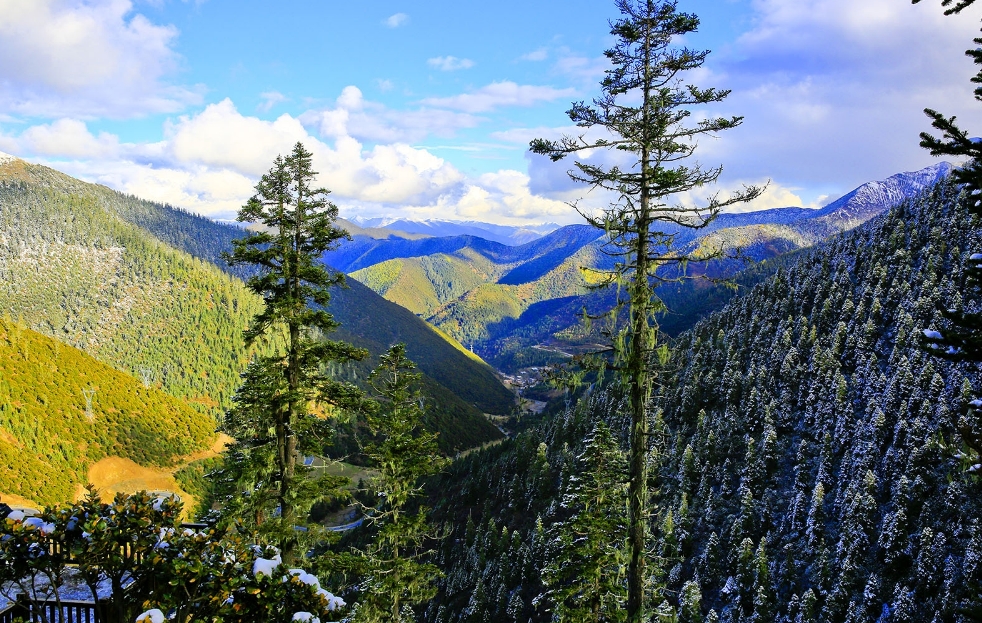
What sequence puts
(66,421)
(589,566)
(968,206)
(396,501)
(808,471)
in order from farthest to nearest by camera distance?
(66,421), (808,471), (589,566), (396,501), (968,206)

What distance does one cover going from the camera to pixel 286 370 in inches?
680

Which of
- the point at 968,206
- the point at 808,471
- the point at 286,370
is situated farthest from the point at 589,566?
the point at 808,471

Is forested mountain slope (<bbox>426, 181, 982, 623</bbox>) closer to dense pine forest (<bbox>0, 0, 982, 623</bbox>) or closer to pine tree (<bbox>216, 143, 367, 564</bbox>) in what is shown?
dense pine forest (<bbox>0, 0, 982, 623</bbox>)

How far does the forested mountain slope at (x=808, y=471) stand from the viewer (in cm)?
4541

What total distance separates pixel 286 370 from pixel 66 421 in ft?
494

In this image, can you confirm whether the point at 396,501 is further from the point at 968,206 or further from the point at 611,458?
the point at 968,206

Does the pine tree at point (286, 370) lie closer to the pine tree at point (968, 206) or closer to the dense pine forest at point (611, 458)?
the dense pine forest at point (611, 458)

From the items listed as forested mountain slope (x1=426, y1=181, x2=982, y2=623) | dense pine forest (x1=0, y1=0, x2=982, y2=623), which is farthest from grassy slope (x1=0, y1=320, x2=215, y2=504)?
forested mountain slope (x1=426, y1=181, x2=982, y2=623)

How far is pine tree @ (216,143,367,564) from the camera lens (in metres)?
16.6

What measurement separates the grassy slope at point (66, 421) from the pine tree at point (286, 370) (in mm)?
123365

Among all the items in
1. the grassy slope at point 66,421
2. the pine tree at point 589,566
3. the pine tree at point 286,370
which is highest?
the pine tree at point 286,370

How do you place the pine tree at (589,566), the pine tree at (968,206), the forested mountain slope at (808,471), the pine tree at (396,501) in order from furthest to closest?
the forested mountain slope at (808,471) → the pine tree at (589,566) → the pine tree at (396,501) → the pine tree at (968,206)

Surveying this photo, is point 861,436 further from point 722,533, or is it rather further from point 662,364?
point 662,364

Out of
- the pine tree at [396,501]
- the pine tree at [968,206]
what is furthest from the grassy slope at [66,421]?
the pine tree at [968,206]
